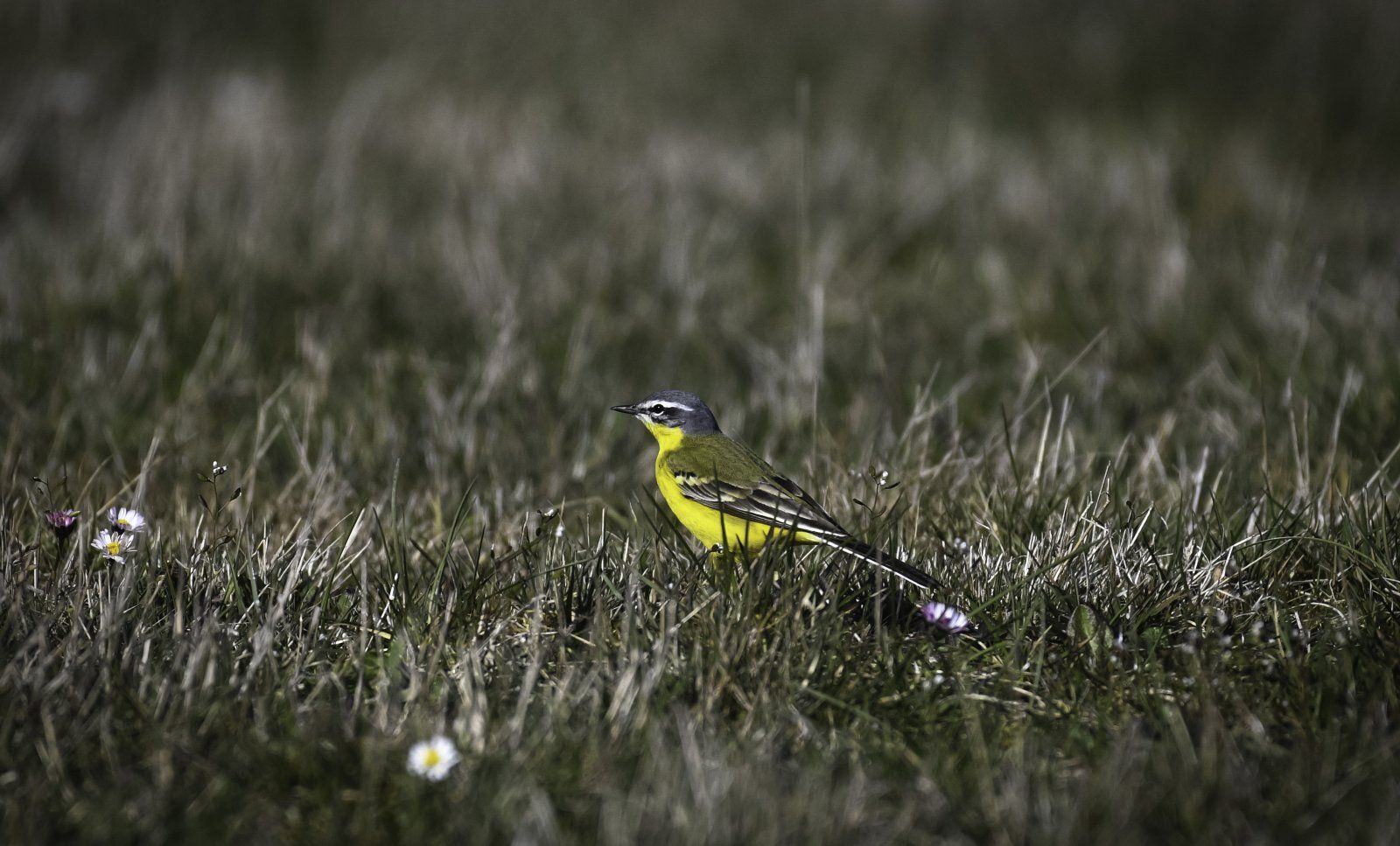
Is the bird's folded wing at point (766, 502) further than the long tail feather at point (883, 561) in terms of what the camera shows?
Yes

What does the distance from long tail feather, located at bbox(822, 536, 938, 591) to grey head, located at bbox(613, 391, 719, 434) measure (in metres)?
1.09

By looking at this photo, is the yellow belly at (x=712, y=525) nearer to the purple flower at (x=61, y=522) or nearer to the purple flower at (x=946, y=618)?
the purple flower at (x=946, y=618)

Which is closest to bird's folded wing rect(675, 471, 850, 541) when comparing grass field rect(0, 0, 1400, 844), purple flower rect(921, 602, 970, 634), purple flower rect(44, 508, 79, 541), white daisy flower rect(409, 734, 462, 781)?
grass field rect(0, 0, 1400, 844)

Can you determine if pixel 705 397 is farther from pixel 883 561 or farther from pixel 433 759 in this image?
pixel 433 759

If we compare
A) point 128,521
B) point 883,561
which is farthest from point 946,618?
point 128,521

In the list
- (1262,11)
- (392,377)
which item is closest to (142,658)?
(392,377)

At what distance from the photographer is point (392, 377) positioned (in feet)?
18.0

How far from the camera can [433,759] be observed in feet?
8.17

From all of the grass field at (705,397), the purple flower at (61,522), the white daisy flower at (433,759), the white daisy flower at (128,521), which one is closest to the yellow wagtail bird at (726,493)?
the grass field at (705,397)

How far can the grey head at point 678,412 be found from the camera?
167 inches

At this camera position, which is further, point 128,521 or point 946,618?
point 128,521

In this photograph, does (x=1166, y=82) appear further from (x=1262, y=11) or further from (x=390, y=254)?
(x=390, y=254)

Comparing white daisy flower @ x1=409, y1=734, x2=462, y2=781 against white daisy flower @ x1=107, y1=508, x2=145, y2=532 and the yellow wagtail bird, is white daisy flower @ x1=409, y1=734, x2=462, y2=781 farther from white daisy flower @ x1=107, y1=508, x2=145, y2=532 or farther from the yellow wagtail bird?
white daisy flower @ x1=107, y1=508, x2=145, y2=532

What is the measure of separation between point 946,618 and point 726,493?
0.91 meters
